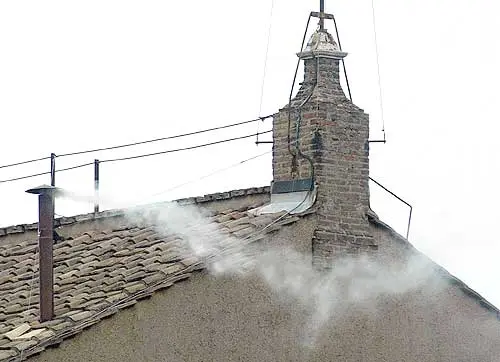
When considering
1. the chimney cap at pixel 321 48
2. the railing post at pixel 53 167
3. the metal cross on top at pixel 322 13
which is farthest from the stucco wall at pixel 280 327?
the railing post at pixel 53 167

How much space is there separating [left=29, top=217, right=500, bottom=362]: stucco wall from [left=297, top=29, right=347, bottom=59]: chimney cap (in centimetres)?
215

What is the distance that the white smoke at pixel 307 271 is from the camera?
17.3m

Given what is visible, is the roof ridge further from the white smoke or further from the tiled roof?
the white smoke

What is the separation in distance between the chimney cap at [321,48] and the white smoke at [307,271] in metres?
2.36

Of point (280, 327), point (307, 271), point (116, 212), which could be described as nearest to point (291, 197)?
point (307, 271)

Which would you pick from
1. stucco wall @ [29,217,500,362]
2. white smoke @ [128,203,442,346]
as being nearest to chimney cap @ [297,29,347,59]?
stucco wall @ [29,217,500,362]

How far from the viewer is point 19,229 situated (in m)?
22.3

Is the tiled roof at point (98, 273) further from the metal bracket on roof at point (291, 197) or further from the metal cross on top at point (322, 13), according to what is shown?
the metal cross on top at point (322, 13)

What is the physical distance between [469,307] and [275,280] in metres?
2.99

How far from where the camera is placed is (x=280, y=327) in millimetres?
17469

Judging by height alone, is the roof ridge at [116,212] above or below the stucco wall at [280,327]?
above

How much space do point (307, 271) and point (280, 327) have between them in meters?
0.85

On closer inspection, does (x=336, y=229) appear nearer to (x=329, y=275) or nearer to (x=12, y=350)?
(x=329, y=275)

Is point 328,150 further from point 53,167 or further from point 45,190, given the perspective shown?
point 53,167
